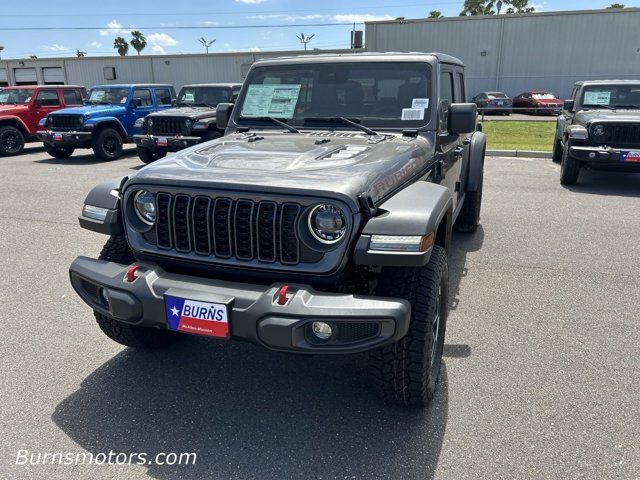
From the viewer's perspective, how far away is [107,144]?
1241 centimetres

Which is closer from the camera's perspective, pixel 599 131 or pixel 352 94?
pixel 352 94

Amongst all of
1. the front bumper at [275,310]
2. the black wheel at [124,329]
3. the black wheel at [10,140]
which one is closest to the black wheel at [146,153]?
the black wheel at [10,140]

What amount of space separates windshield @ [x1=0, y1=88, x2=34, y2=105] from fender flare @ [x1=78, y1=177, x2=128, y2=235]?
43.6 feet

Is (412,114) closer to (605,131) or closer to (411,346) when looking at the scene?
(411,346)

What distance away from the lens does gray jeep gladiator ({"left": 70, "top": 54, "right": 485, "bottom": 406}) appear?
218cm

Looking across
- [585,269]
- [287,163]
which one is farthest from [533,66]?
[287,163]

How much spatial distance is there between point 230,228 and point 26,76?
4320cm

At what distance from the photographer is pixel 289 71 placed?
3838mm

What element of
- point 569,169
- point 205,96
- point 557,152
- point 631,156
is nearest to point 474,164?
point 631,156

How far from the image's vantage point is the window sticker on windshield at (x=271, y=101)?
3781 millimetres

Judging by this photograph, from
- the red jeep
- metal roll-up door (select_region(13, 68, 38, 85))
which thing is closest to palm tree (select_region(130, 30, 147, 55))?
metal roll-up door (select_region(13, 68, 38, 85))

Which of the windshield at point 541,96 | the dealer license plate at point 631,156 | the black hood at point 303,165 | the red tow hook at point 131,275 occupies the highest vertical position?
the black hood at point 303,165

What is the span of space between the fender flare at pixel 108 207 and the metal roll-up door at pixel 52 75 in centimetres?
4006

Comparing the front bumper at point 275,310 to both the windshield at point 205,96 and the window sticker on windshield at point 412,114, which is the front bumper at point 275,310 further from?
the windshield at point 205,96
